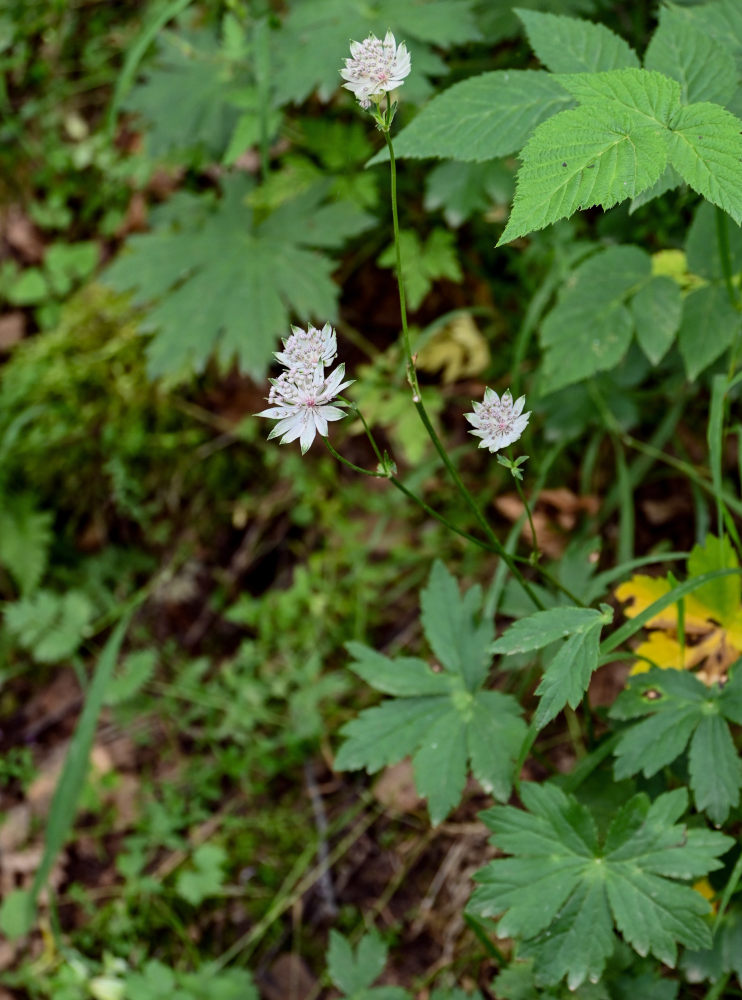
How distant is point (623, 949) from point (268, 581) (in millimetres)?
1743

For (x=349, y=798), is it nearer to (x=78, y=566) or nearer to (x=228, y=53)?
(x=78, y=566)

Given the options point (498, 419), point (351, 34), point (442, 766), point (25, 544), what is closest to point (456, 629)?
point (442, 766)

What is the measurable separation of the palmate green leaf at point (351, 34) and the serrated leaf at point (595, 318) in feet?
2.43

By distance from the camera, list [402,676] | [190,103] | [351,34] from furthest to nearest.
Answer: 1. [190,103]
2. [351,34]
3. [402,676]

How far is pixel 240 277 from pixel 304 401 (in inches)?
62.3

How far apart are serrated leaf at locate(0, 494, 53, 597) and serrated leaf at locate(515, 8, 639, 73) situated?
2.33 m

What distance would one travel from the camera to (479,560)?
7.99 feet

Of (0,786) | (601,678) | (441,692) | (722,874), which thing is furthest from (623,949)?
(0,786)

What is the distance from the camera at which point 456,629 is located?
172cm

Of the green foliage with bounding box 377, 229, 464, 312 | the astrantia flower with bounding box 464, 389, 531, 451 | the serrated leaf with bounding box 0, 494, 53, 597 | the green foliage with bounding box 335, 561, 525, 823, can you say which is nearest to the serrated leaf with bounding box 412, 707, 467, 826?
the green foliage with bounding box 335, 561, 525, 823

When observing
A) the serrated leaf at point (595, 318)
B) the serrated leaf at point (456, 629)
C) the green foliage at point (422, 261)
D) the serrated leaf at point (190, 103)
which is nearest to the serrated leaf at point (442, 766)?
the serrated leaf at point (456, 629)

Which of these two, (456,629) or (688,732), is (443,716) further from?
(688,732)

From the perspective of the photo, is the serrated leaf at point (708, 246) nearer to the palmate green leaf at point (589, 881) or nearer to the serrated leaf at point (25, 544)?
the palmate green leaf at point (589, 881)

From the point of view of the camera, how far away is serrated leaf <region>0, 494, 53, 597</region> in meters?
3.03
